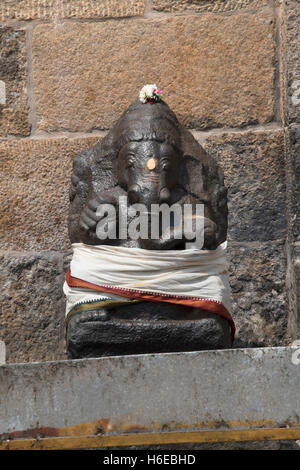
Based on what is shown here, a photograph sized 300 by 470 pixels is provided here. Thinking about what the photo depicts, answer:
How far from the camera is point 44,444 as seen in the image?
8.64 feet

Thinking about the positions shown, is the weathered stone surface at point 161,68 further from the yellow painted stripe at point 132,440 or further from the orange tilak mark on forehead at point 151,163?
the yellow painted stripe at point 132,440

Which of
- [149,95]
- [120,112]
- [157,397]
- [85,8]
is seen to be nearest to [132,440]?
[157,397]

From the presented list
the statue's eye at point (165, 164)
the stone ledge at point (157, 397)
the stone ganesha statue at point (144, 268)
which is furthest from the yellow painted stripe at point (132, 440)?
the statue's eye at point (165, 164)

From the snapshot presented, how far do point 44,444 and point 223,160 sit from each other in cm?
168

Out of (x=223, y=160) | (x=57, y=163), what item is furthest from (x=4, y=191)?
(x=223, y=160)

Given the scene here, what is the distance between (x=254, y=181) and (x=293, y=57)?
1.81ft

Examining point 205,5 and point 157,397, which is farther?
point 205,5

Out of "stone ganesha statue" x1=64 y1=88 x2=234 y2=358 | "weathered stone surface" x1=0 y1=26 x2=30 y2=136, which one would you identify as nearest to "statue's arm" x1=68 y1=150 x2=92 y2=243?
"stone ganesha statue" x1=64 y1=88 x2=234 y2=358

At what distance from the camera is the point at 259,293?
381 centimetres

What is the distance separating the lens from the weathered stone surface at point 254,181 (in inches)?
151

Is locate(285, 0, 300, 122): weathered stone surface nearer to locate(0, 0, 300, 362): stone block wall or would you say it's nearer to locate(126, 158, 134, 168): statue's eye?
locate(0, 0, 300, 362): stone block wall

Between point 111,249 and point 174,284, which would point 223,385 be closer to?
point 174,284

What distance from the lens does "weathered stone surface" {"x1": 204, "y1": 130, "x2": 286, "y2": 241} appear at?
3.83m

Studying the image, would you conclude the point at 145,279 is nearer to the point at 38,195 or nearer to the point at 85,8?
the point at 38,195
